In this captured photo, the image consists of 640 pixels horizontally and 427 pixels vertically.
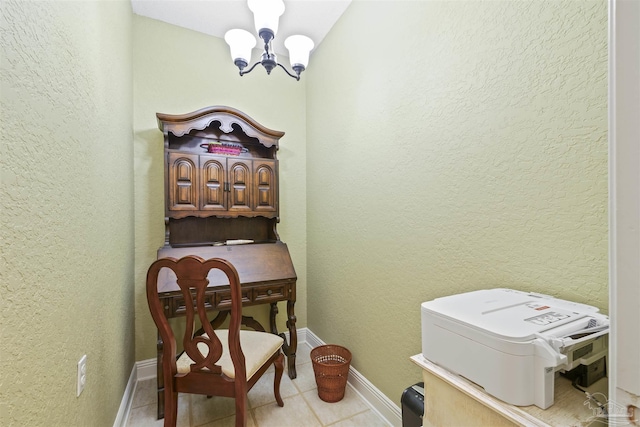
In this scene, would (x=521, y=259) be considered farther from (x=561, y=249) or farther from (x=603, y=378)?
(x=603, y=378)

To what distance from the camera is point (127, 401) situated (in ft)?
6.04

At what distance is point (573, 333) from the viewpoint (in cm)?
69

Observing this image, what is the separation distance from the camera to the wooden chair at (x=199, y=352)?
1.40 m

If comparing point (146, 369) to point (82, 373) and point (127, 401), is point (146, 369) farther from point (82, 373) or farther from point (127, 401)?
point (82, 373)

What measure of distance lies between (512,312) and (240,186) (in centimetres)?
201

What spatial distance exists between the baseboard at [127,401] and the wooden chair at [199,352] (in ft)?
1.33

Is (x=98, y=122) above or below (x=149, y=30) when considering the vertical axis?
below

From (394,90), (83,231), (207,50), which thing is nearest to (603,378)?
(394,90)

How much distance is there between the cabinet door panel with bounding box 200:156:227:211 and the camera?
2.22 m

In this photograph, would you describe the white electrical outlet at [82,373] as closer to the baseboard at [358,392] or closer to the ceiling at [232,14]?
the baseboard at [358,392]

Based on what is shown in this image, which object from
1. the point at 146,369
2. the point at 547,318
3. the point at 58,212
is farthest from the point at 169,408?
the point at 547,318

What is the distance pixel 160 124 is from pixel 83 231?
129cm

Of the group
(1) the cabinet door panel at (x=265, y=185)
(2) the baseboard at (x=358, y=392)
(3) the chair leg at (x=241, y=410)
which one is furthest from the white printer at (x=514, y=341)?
(1) the cabinet door panel at (x=265, y=185)

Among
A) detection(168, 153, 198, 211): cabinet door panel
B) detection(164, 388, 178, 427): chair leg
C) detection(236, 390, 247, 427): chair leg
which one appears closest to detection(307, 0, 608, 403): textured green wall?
detection(236, 390, 247, 427): chair leg
